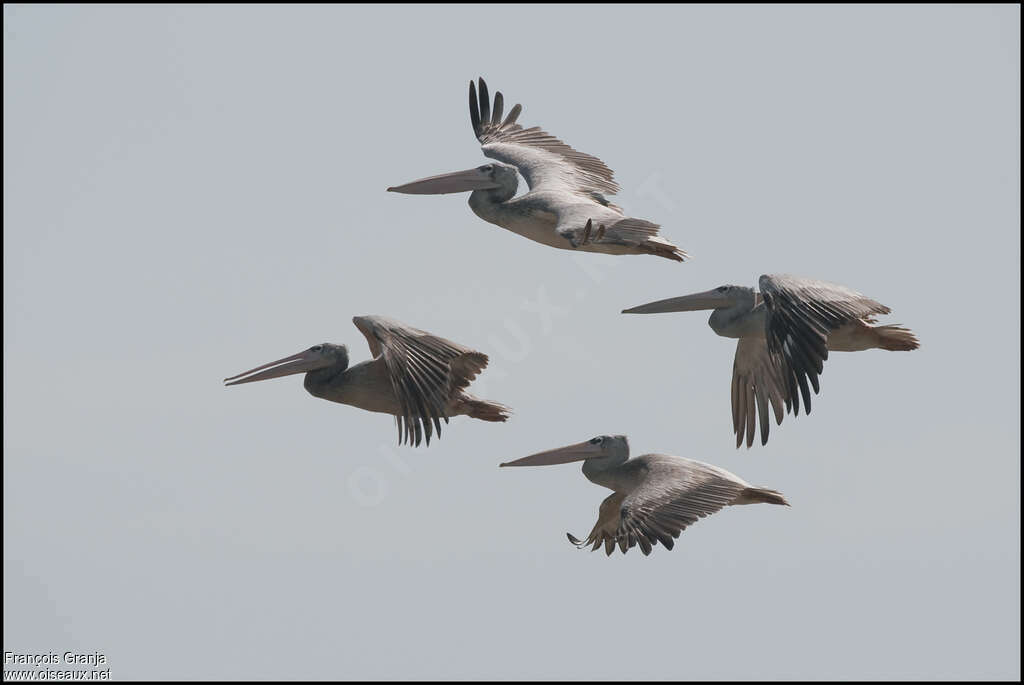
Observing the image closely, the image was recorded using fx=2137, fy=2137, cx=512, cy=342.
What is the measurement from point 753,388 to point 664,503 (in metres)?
2.85

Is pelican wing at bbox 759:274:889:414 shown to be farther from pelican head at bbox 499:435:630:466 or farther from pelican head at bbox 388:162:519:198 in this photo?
pelican head at bbox 388:162:519:198

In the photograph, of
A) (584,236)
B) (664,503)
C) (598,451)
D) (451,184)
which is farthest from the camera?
(451,184)

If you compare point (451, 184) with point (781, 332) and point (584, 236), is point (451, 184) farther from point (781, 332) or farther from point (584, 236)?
point (781, 332)

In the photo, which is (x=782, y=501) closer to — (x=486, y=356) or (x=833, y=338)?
(x=833, y=338)

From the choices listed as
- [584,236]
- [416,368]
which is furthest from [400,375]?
[584,236]

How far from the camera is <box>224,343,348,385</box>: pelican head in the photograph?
1662 cm

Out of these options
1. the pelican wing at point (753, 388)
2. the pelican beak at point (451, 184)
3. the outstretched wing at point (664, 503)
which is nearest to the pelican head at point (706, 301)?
the pelican wing at point (753, 388)

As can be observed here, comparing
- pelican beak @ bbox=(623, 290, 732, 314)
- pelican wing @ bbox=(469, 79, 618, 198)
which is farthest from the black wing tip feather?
pelican beak @ bbox=(623, 290, 732, 314)

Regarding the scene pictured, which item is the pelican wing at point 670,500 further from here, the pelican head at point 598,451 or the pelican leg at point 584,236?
the pelican leg at point 584,236

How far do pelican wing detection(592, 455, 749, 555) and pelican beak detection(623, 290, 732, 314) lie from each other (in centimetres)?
140

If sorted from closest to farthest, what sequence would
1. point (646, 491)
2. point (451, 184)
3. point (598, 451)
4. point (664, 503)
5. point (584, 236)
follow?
1. point (664, 503)
2. point (646, 491)
3. point (584, 236)
4. point (598, 451)
5. point (451, 184)

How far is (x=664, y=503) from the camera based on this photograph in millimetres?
15211

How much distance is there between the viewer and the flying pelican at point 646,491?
48.9 ft

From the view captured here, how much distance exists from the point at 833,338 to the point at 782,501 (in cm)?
139
